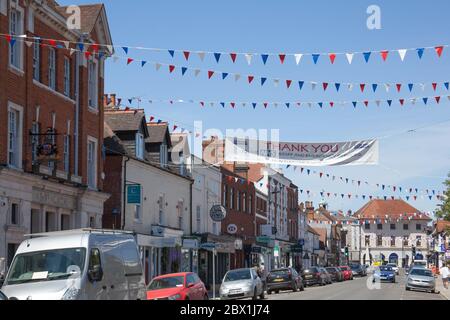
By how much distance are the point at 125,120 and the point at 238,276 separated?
36.6 ft

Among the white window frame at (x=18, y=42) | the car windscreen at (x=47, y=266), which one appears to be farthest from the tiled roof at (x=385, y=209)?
the car windscreen at (x=47, y=266)

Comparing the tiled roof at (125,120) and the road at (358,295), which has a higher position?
the tiled roof at (125,120)

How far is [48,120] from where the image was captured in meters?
29.3

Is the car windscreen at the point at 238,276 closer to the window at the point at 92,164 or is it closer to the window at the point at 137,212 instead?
the window at the point at 137,212

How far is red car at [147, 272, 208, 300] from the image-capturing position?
957 inches

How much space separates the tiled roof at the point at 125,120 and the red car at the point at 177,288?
15192mm

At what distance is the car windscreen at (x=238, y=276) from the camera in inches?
1342

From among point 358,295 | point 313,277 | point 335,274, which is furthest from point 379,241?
point 358,295

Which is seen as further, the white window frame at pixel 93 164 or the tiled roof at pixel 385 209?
the tiled roof at pixel 385 209

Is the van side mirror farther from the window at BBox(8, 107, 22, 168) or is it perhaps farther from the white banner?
the white banner

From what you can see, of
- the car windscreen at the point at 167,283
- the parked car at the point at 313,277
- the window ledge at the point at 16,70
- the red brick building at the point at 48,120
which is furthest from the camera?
the parked car at the point at 313,277

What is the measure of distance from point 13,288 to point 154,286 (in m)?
9.71

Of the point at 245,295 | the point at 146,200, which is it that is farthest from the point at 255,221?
the point at 245,295

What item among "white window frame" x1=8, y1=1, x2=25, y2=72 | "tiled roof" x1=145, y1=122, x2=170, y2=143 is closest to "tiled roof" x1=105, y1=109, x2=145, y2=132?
"tiled roof" x1=145, y1=122, x2=170, y2=143
